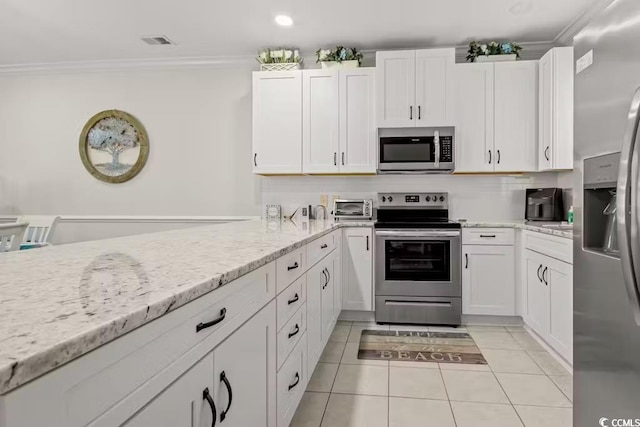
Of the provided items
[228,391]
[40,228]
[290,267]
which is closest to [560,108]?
[290,267]

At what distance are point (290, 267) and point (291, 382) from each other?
490 mm

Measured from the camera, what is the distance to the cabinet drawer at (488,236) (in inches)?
137

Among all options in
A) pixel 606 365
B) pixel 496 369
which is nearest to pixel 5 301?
pixel 606 365

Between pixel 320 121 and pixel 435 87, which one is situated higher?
pixel 435 87

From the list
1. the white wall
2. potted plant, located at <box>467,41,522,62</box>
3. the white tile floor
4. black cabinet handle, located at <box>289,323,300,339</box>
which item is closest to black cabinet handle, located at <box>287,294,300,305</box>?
black cabinet handle, located at <box>289,323,300,339</box>

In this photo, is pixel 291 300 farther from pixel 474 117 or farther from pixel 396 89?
pixel 474 117

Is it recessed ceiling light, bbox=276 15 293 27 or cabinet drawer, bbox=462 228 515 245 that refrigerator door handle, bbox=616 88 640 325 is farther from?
recessed ceiling light, bbox=276 15 293 27

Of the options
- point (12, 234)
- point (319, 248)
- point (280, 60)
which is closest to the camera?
point (12, 234)

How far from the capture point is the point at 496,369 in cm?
261

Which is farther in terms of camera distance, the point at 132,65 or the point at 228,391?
the point at 132,65

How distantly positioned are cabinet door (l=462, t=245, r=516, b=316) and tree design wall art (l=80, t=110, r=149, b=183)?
359cm

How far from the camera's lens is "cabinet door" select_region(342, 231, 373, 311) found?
3.62 metres

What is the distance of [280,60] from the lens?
155 inches

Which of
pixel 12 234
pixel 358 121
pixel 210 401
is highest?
pixel 358 121
